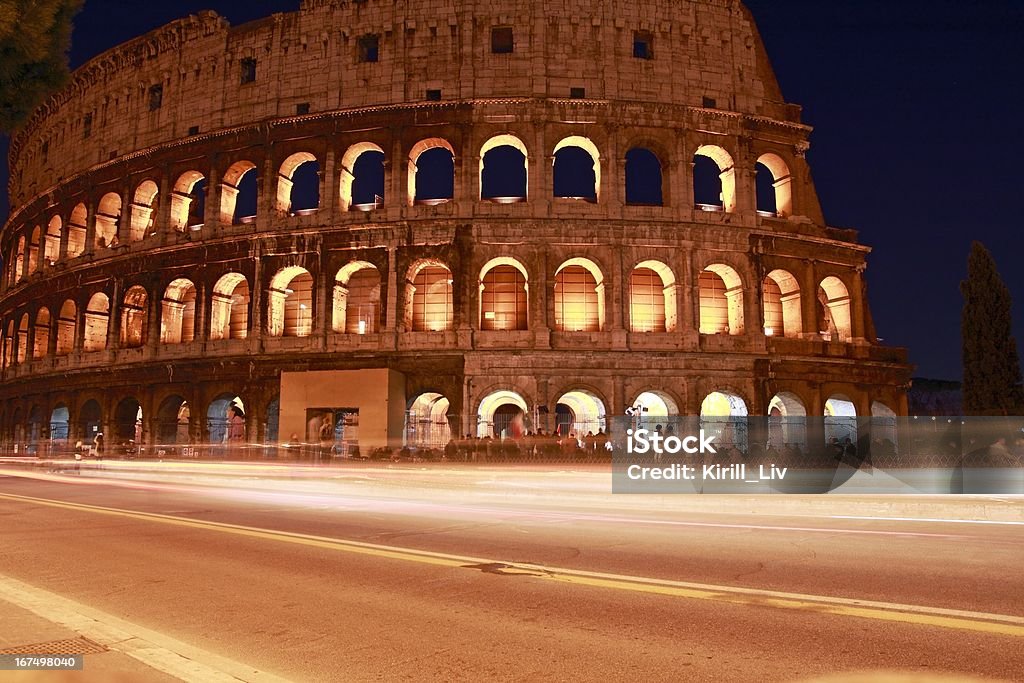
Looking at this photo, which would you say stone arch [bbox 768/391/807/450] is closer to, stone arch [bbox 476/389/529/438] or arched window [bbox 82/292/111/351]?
stone arch [bbox 476/389/529/438]

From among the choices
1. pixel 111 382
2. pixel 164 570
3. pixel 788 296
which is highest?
→ pixel 788 296

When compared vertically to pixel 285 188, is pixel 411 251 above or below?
below

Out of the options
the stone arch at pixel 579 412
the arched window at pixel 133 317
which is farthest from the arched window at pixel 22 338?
the stone arch at pixel 579 412

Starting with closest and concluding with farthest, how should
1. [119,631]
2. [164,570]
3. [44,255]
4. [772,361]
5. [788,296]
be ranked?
[119,631]
[164,570]
[772,361]
[788,296]
[44,255]

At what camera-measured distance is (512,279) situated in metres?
29.4

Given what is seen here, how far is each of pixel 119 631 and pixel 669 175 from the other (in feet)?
90.3

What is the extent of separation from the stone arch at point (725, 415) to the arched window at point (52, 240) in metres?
33.8

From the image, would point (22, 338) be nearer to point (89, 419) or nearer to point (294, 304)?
point (89, 419)

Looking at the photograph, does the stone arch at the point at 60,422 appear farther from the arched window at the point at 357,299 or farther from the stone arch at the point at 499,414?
the stone arch at the point at 499,414

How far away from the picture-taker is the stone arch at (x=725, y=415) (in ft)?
83.1

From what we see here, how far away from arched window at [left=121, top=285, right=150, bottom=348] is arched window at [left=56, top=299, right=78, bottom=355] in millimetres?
4332

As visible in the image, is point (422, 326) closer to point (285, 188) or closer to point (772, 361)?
point (285, 188)

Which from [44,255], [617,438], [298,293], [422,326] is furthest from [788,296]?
[44,255]

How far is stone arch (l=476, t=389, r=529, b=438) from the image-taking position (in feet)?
89.0
